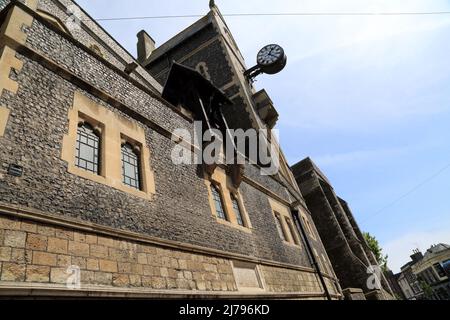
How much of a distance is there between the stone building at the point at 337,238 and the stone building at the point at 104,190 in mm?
10270

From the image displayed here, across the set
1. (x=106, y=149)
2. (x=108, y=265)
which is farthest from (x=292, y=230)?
(x=108, y=265)

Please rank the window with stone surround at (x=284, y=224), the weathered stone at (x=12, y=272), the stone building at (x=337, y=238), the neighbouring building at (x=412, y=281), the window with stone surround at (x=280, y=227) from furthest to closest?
the neighbouring building at (x=412, y=281), the stone building at (x=337, y=238), the window with stone surround at (x=284, y=224), the window with stone surround at (x=280, y=227), the weathered stone at (x=12, y=272)

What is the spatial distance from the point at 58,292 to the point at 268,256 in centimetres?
711

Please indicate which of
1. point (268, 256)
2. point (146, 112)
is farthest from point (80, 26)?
point (268, 256)

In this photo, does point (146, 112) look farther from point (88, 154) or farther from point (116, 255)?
point (116, 255)

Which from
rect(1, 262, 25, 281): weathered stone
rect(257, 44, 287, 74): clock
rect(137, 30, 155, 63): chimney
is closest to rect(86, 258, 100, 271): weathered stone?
rect(1, 262, 25, 281): weathered stone

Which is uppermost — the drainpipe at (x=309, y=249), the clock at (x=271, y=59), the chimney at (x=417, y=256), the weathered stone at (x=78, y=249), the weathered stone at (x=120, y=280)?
the clock at (x=271, y=59)

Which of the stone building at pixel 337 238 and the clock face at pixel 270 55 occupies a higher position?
the clock face at pixel 270 55

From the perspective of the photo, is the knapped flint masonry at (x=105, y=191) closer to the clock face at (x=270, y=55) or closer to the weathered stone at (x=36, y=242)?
the weathered stone at (x=36, y=242)

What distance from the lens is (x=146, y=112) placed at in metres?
7.38

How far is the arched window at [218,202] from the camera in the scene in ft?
27.2

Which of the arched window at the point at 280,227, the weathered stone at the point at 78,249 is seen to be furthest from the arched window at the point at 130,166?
the arched window at the point at 280,227

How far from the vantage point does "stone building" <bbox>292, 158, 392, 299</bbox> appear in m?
18.2

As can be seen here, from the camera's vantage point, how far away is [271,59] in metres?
19.0
